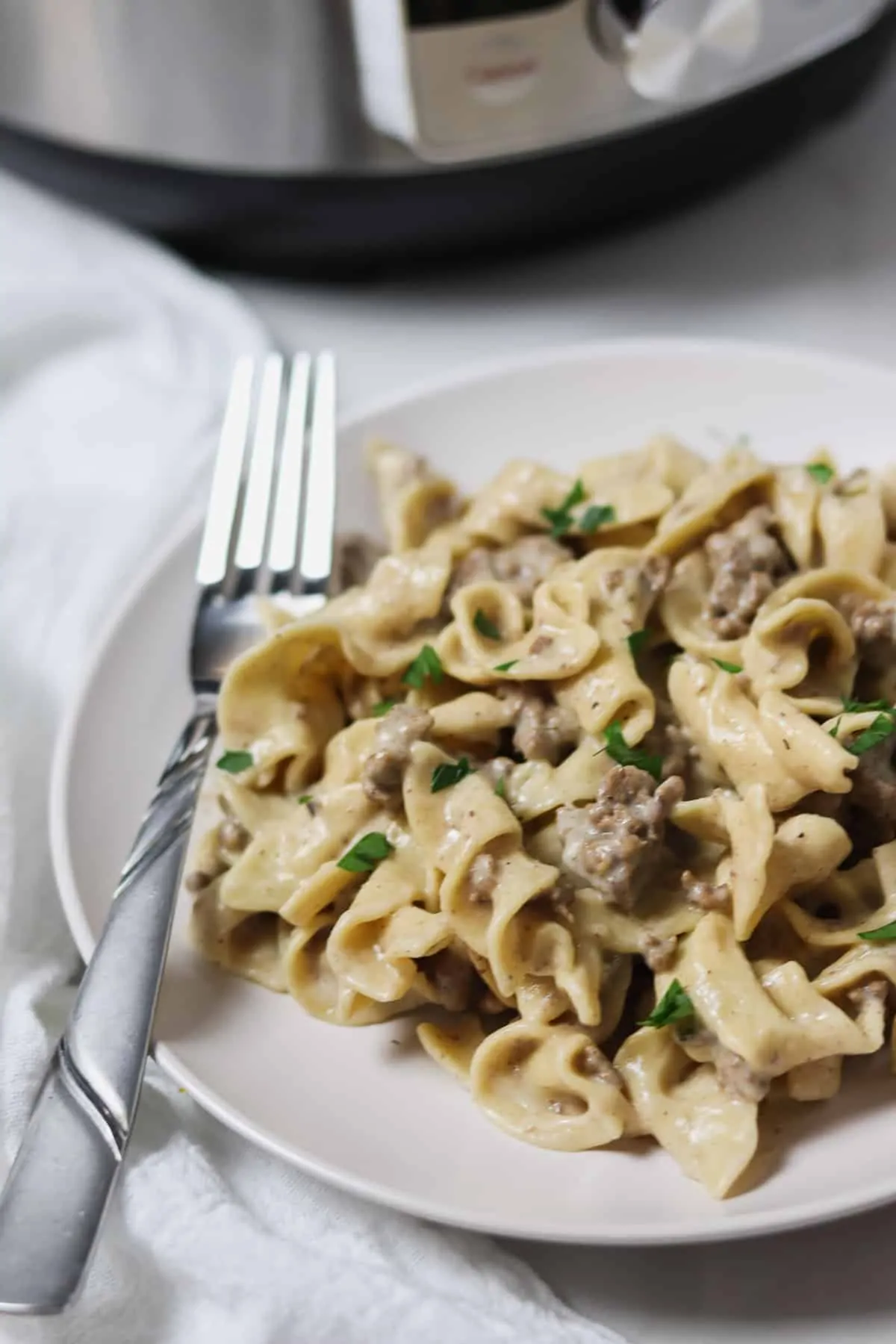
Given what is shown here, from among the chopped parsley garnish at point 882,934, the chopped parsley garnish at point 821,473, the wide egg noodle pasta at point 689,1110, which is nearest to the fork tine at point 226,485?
the chopped parsley garnish at point 821,473

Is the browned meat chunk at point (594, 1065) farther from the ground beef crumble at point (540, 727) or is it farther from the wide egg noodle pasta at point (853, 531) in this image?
the wide egg noodle pasta at point (853, 531)

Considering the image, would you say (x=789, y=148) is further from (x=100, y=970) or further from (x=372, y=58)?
(x=100, y=970)

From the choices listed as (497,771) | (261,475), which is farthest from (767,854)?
(261,475)

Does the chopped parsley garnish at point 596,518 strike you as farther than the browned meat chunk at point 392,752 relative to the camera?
Yes

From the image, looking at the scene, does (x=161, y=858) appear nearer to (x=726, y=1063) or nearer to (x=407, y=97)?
(x=726, y=1063)

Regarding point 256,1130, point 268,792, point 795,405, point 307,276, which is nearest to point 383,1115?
point 256,1130

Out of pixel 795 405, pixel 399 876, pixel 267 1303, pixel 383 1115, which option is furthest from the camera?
pixel 795 405
